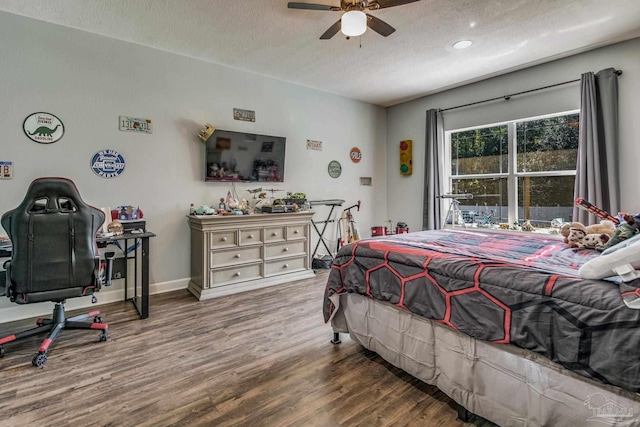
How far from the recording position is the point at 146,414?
5.04ft

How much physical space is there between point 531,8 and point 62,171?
436cm

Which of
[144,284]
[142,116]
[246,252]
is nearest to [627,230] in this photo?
[246,252]

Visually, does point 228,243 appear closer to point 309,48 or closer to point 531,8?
point 309,48

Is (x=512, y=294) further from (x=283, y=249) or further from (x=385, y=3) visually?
(x=283, y=249)

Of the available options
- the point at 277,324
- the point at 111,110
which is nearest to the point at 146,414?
the point at 277,324

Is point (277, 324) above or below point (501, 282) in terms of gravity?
below

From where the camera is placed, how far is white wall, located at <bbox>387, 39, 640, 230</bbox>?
304cm

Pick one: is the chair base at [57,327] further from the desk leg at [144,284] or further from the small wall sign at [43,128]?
the small wall sign at [43,128]

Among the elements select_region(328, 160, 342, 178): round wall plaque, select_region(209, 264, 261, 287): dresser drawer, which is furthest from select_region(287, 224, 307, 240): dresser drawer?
select_region(328, 160, 342, 178): round wall plaque

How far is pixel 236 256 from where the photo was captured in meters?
3.46

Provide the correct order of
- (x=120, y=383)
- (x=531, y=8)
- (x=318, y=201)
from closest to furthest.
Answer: (x=120, y=383) < (x=531, y=8) < (x=318, y=201)

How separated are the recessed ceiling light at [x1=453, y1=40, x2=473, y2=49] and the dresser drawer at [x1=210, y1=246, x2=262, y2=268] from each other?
3.05m

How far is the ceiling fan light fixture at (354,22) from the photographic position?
2145 mm

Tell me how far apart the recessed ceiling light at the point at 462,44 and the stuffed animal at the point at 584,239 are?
82.5 inches
